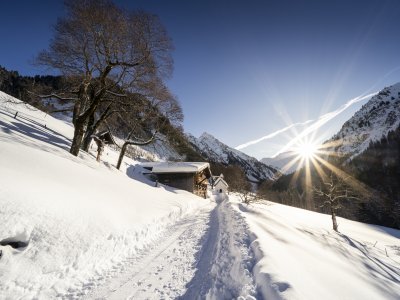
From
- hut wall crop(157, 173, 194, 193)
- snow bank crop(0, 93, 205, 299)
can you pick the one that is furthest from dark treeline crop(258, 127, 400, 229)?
snow bank crop(0, 93, 205, 299)

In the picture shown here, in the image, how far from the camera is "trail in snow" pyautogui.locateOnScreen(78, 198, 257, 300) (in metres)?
4.60

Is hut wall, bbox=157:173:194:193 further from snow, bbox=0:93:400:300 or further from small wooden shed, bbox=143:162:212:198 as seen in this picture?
snow, bbox=0:93:400:300

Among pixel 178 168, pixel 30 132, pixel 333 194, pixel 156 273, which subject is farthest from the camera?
pixel 178 168

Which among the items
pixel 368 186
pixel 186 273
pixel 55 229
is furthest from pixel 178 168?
pixel 368 186

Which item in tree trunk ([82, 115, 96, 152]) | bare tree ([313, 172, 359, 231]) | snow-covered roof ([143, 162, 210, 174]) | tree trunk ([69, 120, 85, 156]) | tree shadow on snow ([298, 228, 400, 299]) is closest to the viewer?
tree shadow on snow ([298, 228, 400, 299])

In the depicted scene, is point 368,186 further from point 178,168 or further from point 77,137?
point 77,137

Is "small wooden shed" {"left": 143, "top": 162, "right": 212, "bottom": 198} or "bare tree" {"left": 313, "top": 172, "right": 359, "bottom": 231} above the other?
"bare tree" {"left": 313, "top": 172, "right": 359, "bottom": 231}

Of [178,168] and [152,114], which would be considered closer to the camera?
[152,114]

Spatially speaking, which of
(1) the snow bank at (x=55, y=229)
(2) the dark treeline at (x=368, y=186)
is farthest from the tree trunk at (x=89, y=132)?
(2) the dark treeline at (x=368, y=186)

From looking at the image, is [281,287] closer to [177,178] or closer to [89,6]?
[89,6]

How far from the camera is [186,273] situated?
559 centimetres

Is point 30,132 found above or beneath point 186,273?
above

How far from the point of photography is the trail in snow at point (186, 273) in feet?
15.1

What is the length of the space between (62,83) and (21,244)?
1394cm
